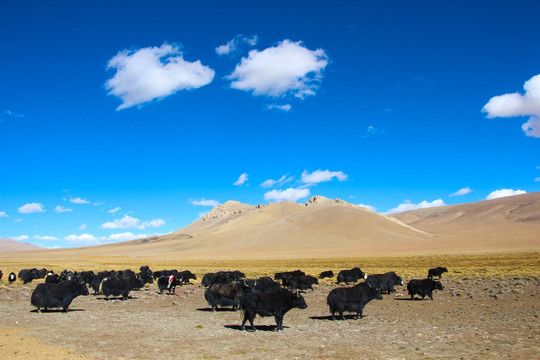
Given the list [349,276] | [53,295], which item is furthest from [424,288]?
[53,295]

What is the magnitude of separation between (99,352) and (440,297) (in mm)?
15637

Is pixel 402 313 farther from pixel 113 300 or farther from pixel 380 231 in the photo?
pixel 380 231

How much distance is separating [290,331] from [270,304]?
3.25 ft

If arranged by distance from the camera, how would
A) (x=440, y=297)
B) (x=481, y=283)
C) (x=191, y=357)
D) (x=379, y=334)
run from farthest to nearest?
(x=481, y=283), (x=440, y=297), (x=379, y=334), (x=191, y=357)

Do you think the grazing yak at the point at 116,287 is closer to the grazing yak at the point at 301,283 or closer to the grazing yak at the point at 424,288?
the grazing yak at the point at 301,283

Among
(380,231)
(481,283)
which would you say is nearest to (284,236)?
(380,231)

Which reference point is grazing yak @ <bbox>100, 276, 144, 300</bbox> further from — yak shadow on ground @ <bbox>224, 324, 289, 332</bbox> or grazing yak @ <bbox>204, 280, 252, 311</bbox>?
yak shadow on ground @ <bbox>224, 324, 289, 332</bbox>

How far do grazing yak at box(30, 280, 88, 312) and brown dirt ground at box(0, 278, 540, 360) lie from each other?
1.45 ft

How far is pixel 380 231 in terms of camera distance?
132125 mm

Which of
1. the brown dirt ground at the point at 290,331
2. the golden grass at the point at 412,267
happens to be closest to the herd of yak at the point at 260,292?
Answer: the brown dirt ground at the point at 290,331

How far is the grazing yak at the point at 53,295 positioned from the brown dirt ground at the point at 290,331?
443 millimetres

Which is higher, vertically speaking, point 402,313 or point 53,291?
point 53,291

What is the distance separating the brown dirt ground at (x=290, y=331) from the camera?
935 centimetres

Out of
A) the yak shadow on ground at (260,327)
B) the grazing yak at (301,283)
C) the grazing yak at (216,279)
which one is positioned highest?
the grazing yak at (216,279)
